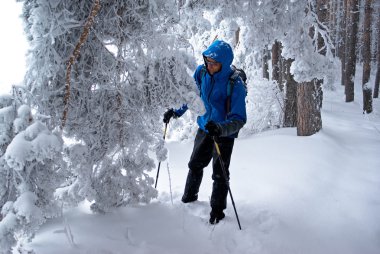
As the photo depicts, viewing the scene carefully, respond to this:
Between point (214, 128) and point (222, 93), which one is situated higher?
point (222, 93)

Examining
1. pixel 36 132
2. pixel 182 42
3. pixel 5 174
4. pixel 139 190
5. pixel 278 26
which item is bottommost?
pixel 139 190

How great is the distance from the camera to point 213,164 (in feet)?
14.3

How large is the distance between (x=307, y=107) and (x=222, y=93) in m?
4.61

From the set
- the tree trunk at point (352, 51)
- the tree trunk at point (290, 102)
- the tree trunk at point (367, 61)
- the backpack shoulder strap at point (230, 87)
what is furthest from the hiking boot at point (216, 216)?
the tree trunk at point (352, 51)

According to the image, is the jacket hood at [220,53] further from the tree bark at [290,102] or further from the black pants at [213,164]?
the tree bark at [290,102]

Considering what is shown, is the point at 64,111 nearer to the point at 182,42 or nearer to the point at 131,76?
the point at 131,76

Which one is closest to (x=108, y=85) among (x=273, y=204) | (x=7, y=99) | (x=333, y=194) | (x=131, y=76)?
(x=131, y=76)

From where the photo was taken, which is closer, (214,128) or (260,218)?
(214,128)

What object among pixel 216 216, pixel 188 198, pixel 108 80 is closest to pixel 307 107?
pixel 188 198

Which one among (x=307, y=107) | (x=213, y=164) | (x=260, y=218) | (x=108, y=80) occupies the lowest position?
(x=260, y=218)

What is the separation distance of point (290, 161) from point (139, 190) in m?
3.55

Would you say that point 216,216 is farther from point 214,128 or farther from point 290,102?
point 290,102

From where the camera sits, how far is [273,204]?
4.66m

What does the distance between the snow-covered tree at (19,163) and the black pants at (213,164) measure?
2423mm
